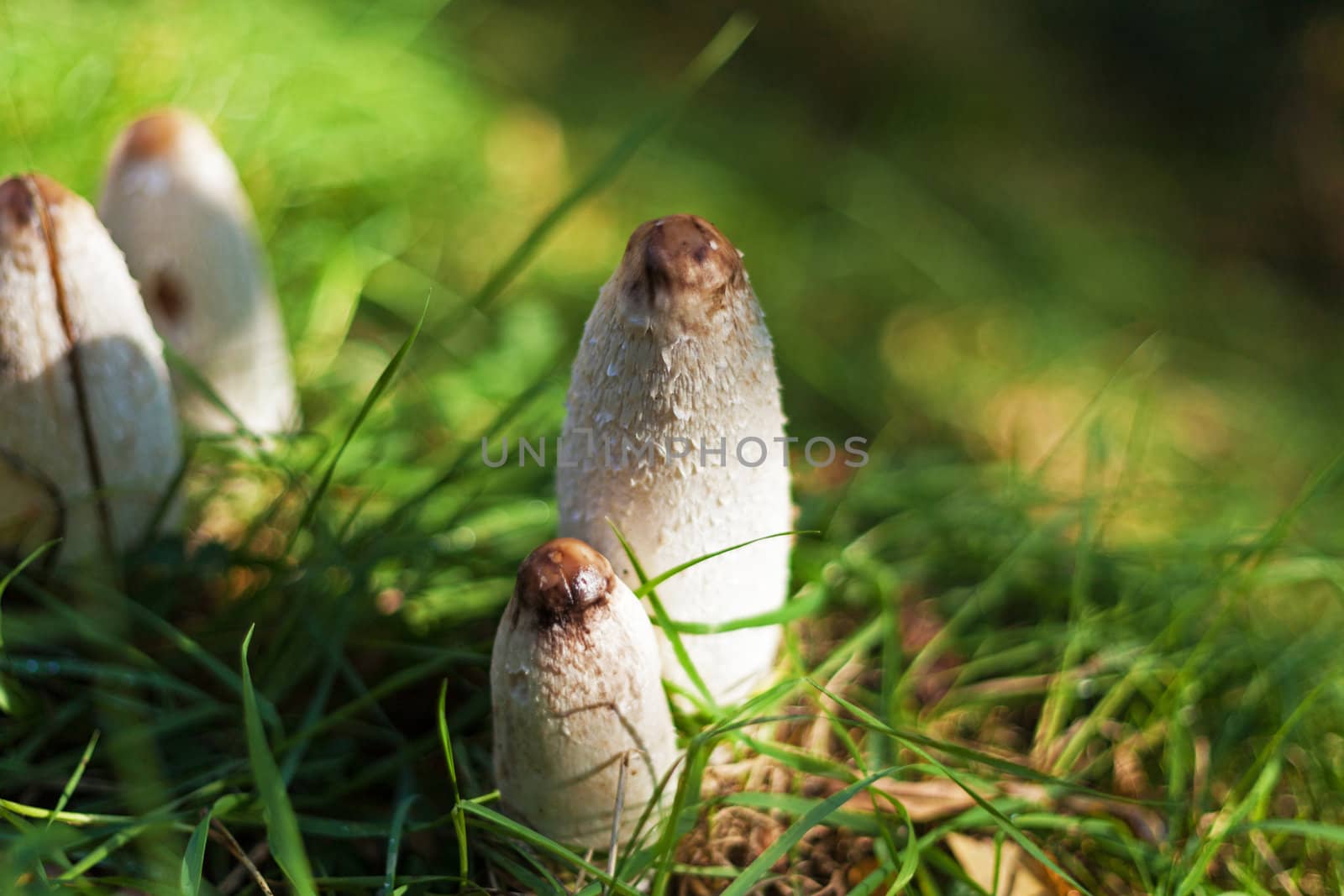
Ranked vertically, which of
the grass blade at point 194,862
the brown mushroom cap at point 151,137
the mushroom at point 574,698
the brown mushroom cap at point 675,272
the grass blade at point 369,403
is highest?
the brown mushroom cap at point 151,137

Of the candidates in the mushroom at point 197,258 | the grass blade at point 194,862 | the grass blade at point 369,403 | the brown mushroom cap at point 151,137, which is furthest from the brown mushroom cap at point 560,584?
the brown mushroom cap at point 151,137

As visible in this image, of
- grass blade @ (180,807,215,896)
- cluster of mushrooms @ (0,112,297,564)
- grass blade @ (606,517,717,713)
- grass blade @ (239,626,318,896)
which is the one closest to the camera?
grass blade @ (239,626,318,896)

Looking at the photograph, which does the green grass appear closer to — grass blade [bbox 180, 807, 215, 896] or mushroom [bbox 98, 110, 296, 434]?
grass blade [bbox 180, 807, 215, 896]

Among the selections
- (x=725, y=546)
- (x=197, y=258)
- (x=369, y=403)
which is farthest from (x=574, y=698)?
(x=197, y=258)

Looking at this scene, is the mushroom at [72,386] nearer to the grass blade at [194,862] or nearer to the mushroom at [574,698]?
the grass blade at [194,862]

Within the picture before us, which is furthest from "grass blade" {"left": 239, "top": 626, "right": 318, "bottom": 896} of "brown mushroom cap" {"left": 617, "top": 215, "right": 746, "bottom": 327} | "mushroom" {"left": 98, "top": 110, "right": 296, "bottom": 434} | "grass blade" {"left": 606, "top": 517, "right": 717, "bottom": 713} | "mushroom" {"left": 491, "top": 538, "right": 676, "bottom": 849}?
"mushroom" {"left": 98, "top": 110, "right": 296, "bottom": 434}

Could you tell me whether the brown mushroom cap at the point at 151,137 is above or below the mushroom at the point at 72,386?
above

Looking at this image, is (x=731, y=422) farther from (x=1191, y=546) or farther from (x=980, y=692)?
(x=1191, y=546)
